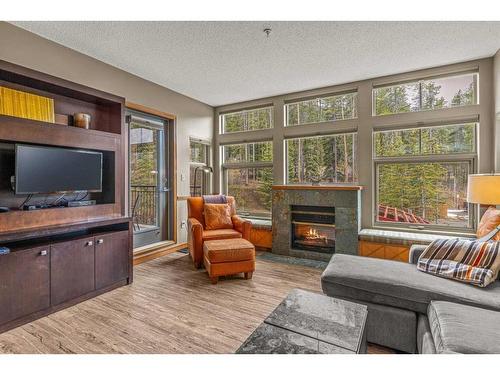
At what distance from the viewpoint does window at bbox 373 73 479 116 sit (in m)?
3.31

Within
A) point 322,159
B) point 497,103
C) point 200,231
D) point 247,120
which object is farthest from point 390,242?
point 247,120

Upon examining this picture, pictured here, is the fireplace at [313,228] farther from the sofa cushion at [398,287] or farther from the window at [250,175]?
the sofa cushion at [398,287]

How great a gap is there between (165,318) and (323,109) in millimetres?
3692

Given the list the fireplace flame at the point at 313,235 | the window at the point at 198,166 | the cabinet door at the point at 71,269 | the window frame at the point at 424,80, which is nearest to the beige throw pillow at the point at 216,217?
the window at the point at 198,166

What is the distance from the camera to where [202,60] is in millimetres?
3121

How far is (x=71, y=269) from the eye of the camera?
2379 mm

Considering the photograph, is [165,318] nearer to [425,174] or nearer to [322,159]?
[322,159]

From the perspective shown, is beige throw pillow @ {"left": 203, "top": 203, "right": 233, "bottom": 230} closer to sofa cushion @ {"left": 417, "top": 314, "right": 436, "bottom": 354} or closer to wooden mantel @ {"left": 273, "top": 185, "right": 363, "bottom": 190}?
wooden mantel @ {"left": 273, "top": 185, "right": 363, "bottom": 190}

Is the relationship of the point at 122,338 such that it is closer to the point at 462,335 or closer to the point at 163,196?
the point at 462,335

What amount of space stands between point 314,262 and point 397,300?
1963 mm

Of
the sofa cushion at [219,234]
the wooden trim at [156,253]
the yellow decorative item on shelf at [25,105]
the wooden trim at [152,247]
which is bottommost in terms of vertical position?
the wooden trim at [156,253]

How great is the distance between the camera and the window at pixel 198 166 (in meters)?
4.72

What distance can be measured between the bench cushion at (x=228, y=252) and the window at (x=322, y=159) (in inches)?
74.4
